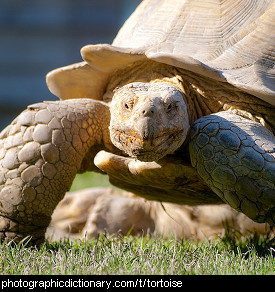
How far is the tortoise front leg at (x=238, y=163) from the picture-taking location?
2.77 metres

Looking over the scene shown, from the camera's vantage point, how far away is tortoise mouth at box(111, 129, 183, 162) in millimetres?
2859

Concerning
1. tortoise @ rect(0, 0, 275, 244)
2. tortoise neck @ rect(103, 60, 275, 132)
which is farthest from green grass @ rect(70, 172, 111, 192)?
tortoise neck @ rect(103, 60, 275, 132)

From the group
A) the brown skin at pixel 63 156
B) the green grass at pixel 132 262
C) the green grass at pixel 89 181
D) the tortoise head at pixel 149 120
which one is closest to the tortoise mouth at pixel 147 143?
the tortoise head at pixel 149 120

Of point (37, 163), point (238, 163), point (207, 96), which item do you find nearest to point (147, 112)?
point (238, 163)

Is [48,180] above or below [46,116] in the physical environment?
below

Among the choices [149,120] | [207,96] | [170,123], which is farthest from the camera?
[207,96]

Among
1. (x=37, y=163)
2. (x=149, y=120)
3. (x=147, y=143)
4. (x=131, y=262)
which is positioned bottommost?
(x=131, y=262)

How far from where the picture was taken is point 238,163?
111 inches

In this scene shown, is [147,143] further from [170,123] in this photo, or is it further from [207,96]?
[207,96]

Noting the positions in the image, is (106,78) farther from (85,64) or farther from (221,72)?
(221,72)

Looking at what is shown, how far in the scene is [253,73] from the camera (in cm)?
331

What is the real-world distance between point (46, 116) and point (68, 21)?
9956 millimetres

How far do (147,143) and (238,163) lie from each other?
545mm

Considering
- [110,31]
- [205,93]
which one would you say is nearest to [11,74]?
[110,31]
